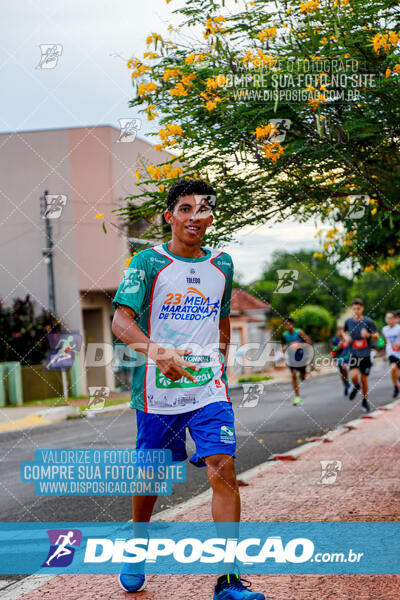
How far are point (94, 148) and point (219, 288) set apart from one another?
2153 cm

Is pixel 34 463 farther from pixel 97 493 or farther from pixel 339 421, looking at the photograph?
pixel 339 421

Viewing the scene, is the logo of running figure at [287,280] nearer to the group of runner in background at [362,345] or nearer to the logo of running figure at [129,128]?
the logo of running figure at [129,128]

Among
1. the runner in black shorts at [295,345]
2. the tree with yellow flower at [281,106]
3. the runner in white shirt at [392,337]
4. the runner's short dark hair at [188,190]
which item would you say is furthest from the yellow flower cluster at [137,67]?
the runner in black shorts at [295,345]

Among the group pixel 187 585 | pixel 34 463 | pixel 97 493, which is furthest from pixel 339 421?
pixel 187 585

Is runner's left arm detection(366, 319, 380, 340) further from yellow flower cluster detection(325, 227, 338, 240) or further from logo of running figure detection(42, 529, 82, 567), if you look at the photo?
logo of running figure detection(42, 529, 82, 567)

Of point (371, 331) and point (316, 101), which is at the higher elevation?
point (316, 101)

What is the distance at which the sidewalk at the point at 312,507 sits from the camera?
364 centimetres

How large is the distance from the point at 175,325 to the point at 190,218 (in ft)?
1.72

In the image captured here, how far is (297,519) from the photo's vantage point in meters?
5.04

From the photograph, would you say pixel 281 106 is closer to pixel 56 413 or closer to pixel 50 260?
pixel 56 413

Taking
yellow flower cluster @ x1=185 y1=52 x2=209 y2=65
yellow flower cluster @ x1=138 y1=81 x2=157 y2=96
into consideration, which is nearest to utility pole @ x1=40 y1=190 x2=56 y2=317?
yellow flower cluster @ x1=138 y1=81 x2=157 y2=96

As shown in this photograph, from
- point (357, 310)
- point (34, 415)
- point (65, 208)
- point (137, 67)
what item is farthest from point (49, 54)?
point (65, 208)

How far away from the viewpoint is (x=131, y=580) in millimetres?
3691

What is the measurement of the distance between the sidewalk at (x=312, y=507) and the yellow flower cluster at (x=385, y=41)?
9.71 ft
